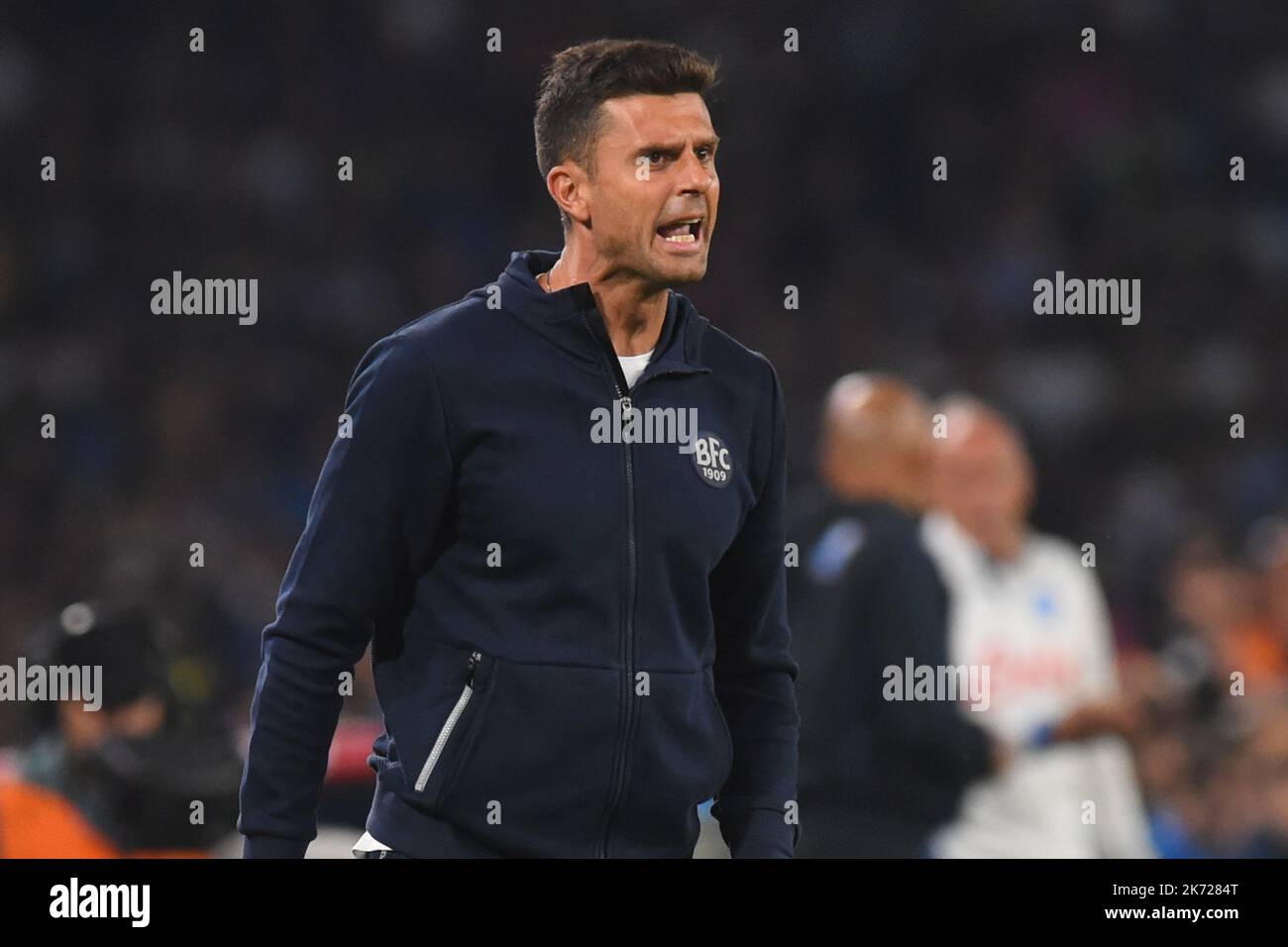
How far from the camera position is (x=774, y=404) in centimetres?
264

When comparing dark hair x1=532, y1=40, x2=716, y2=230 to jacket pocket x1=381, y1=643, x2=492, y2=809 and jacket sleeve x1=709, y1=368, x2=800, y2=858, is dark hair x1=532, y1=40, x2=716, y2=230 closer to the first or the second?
jacket sleeve x1=709, y1=368, x2=800, y2=858

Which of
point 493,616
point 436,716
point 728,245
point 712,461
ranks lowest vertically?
point 436,716

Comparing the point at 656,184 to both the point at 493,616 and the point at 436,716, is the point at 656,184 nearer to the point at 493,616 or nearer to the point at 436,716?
the point at 493,616

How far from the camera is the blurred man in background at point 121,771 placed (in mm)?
3619

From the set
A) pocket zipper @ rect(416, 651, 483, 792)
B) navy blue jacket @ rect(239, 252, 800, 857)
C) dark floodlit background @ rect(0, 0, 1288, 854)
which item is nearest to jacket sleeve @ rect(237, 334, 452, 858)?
navy blue jacket @ rect(239, 252, 800, 857)

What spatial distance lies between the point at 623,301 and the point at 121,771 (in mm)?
1855

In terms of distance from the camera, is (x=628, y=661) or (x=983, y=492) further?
(x=983, y=492)

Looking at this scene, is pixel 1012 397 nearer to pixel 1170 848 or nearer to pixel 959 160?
pixel 959 160

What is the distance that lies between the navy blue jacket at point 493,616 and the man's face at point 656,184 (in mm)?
169

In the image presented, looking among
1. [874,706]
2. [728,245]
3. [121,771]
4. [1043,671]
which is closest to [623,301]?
[874,706]

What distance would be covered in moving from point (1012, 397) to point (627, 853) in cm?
617

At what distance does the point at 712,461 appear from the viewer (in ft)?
8.07

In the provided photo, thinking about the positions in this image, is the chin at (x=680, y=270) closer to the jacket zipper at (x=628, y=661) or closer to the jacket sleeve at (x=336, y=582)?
the jacket zipper at (x=628, y=661)
